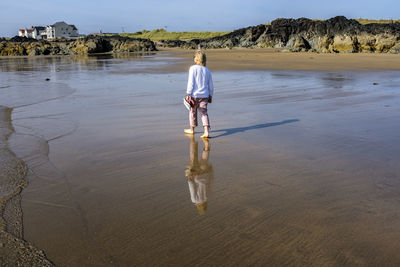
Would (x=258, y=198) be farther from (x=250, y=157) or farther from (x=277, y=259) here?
(x=250, y=157)

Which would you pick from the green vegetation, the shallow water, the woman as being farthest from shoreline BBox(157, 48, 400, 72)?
the green vegetation

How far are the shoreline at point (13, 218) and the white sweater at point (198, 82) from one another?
2751mm

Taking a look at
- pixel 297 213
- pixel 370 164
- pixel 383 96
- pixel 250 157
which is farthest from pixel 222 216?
pixel 383 96

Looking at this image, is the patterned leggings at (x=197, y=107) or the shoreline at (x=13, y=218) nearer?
the shoreline at (x=13, y=218)

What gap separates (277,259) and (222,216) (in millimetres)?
660

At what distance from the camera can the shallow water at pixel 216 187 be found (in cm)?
237

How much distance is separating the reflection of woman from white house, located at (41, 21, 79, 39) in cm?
11472

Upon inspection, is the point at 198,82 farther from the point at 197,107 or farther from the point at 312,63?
the point at 312,63

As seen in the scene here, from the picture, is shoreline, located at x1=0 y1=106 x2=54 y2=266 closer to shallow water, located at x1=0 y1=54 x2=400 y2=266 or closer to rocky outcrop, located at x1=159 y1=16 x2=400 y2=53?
shallow water, located at x1=0 y1=54 x2=400 y2=266

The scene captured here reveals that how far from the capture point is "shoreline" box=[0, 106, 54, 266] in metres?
2.24

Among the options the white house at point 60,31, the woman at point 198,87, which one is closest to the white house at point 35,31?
the white house at point 60,31

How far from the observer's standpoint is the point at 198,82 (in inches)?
222

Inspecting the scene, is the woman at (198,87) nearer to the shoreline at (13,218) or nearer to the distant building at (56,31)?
the shoreline at (13,218)

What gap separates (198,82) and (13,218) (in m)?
3.59
